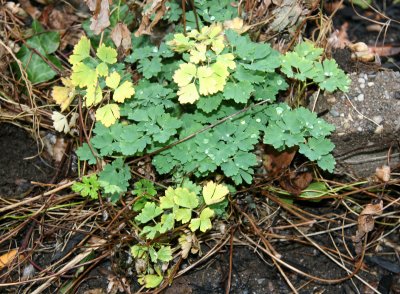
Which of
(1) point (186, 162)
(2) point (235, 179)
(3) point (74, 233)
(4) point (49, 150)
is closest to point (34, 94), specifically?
(4) point (49, 150)

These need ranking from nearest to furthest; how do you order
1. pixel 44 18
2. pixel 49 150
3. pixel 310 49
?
pixel 310 49 < pixel 49 150 < pixel 44 18

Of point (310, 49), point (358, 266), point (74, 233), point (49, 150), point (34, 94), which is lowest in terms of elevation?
point (358, 266)

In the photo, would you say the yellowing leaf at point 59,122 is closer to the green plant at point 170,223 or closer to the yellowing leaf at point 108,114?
the yellowing leaf at point 108,114

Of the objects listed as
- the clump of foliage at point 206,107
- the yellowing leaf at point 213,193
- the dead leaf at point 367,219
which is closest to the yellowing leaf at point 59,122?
the clump of foliage at point 206,107

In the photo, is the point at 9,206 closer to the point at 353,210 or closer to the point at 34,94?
the point at 34,94

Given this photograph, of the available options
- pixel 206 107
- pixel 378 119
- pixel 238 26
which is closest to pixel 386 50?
pixel 378 119

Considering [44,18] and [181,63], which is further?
[44,18]
